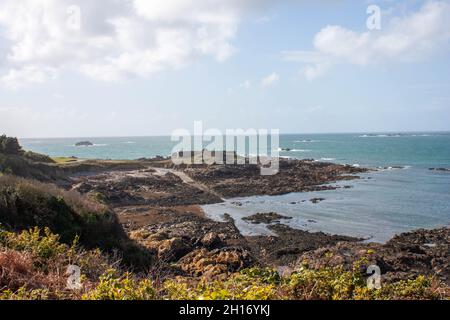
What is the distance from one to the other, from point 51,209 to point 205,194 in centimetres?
3201

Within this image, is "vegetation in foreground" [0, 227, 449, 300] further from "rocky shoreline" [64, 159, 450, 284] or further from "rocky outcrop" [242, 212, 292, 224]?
"rocky outcrop" [242, 212, 292, 224]

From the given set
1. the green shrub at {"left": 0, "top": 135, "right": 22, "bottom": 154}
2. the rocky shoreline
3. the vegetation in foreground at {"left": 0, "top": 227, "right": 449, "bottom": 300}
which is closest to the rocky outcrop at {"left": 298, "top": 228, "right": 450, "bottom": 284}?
the rocky shoreline

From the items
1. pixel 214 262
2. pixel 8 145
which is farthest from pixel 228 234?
pixel 8 145

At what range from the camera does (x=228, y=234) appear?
89.7 ft

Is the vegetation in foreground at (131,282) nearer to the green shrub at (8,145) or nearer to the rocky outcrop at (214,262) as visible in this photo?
the rocky outcrop at (214,262)

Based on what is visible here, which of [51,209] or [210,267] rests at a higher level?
[51,209]

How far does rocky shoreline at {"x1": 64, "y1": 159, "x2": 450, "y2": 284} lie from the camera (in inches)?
712

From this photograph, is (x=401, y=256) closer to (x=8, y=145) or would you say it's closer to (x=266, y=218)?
(x=266, y=218)

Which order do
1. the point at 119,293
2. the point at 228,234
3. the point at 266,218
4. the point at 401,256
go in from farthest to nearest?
the point at 266,218, the point at 228,234, the point at 401,256, the point at 119,293

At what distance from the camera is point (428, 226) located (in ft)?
97.8

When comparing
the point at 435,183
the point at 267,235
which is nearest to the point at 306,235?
the point at 267,235

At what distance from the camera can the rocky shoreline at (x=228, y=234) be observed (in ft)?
59.4
